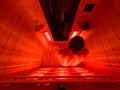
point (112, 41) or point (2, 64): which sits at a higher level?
point (112, 41)

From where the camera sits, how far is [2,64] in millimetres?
1076

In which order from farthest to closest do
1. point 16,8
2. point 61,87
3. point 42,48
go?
point 42,48
point 16,8
point 61,87

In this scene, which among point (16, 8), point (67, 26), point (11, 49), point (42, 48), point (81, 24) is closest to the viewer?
point (11, 49)

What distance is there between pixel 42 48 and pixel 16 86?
2177 millimetres

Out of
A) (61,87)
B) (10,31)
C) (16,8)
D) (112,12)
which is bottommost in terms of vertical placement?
(61,87)

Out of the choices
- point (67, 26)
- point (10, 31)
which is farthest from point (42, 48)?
point (10, 31)

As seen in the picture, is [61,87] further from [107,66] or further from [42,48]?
[42,48]

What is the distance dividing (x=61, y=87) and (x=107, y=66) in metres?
0.98

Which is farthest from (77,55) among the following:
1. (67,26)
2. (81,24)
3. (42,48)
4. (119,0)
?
(42,48)

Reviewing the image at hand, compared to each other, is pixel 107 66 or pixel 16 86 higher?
pixel 107 66

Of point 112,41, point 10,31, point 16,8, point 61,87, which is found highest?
point 16,8

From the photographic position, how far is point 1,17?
1.06 m

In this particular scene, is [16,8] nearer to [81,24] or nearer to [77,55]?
[77,55]

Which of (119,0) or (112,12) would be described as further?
(112,12)
